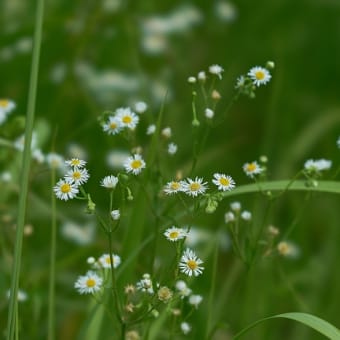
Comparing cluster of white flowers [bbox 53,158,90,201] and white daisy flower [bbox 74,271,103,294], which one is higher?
cluster of white flowers [bbox 53,158,90,201]

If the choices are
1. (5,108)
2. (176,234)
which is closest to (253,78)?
(176,234)

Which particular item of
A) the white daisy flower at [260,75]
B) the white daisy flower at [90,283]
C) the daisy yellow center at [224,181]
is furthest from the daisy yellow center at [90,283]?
the white daisy flower at [260,75]

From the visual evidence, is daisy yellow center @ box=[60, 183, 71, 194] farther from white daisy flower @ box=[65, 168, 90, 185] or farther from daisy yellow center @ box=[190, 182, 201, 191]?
daisy yellow center @ box=[190, 182, 201, 191]

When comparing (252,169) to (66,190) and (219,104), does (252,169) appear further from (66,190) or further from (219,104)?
(219,104)

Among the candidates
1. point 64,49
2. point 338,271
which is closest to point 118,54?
point 64,49

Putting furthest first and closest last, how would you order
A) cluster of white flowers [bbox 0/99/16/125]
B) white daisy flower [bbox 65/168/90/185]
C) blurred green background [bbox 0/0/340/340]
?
1. blurred green background [bbox 0/0/340/340]
2. cluster of white flowers [bbox 0/99/16/125]
3. white daisy flower [bbox 65/168/90/185]

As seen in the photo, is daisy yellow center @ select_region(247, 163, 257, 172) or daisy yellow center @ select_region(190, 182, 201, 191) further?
daisy yellow center @ select_region(247, 163, 257, 172)

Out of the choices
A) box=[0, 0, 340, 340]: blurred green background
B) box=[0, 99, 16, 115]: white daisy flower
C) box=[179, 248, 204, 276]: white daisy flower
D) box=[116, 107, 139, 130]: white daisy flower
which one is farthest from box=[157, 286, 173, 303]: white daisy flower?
box=[0, 99, 16, 115]: white daisy flower
